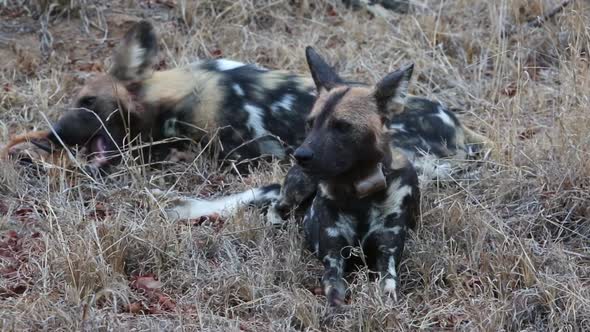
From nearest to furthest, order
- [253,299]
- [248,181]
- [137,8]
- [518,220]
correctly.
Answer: [253,299], [518,220], [248,181], [137,8]

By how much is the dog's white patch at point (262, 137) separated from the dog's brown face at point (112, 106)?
1.46ft

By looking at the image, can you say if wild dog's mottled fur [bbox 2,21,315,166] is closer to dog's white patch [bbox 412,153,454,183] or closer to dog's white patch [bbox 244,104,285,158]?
dog's white patch [bbox 244,104,285,158]

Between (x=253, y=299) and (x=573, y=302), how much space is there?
2.87 feet

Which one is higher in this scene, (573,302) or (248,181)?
(573,302)

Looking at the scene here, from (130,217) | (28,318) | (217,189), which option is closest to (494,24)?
(217,189)

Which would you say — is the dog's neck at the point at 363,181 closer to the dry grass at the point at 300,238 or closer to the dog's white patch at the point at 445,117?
the dry grass at the point at 300,238

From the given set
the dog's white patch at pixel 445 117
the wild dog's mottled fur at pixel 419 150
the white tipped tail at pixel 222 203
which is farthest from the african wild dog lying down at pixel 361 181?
the dog's white patch at pixel 445 117

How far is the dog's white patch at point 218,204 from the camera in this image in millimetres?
3744

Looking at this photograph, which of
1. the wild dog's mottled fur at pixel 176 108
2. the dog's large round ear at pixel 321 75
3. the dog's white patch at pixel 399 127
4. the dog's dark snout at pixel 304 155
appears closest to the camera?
the dog's dark snout at pixel 304 155

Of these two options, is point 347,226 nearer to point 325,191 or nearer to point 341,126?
point 325,191

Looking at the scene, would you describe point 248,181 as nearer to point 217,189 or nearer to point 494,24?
point 217,189

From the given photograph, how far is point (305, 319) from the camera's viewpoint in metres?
2.98

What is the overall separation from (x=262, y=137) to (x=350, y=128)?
121 centimetres

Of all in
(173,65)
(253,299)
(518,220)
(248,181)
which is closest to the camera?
(253,299)
